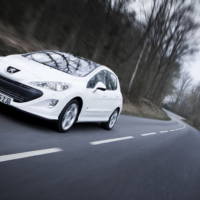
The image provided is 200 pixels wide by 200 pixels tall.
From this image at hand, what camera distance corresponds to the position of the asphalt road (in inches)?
146

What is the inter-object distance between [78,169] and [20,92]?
72.0 inches

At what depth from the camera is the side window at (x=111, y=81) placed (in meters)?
8.42

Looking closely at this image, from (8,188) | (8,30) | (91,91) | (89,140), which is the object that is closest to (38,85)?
(91,91)

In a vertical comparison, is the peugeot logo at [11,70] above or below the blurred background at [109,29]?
below

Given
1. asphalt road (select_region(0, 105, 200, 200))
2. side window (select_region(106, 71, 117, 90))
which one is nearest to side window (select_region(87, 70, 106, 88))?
side window (select_region(106, 71, 117, 90))

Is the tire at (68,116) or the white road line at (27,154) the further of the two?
the tire at (68,116)

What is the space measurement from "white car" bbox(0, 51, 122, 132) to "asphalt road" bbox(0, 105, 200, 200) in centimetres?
44

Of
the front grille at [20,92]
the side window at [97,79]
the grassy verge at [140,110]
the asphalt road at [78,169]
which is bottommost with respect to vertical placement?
the grassy verge at [140,110]

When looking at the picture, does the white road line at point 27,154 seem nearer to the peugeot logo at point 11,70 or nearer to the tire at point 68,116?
the tire at point 68,116

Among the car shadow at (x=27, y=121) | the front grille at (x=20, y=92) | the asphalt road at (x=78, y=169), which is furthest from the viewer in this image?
the car shadow at (x=27, y=121)

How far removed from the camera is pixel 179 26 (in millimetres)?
33906

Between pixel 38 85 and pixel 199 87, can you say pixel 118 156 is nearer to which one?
pixel 38 85

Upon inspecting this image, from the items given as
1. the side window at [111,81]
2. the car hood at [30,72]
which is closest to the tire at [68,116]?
the car hood at [30,72]

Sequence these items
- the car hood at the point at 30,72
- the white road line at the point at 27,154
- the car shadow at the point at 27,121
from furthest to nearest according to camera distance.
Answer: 1. the car shadow at the point at 27,121
2. the car hood at the point at 30,72
3. the white road line at the point at 27,154
